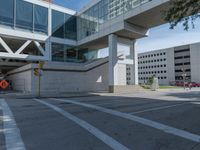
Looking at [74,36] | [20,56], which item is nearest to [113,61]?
[74,36]

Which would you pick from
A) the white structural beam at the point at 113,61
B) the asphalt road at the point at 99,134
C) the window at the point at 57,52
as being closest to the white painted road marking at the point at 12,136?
the asphalt road at the point at 99,134

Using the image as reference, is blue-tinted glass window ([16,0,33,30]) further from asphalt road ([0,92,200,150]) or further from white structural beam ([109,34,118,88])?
asphalt road ([0,92,200,150])

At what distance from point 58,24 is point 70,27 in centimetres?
266

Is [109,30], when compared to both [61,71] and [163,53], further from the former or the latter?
[163,53]

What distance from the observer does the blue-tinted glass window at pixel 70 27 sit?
35.3 metres

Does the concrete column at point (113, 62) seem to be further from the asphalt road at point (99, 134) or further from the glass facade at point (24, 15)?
the asphalt road at point (99, 134)

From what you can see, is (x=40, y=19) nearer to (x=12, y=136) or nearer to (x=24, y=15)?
(x=24, y=15)

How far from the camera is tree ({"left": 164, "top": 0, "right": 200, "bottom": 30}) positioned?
9.87m

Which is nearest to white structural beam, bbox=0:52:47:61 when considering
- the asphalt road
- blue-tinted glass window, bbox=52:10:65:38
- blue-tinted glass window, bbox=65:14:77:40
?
blue-tinted glass window, bbox=52:10:65:38

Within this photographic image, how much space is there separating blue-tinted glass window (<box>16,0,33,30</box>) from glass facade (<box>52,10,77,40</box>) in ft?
13.1

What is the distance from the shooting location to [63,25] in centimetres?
3475

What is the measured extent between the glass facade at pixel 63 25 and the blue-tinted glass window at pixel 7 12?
6.83 meters

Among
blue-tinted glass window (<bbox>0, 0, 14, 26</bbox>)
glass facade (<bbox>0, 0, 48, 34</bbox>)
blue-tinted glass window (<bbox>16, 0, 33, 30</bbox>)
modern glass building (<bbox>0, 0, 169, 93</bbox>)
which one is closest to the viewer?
modern glass building (<bbox>0, 0, 169, 93</bbox>)

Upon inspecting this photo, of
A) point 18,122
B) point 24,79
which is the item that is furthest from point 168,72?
point 18,122
